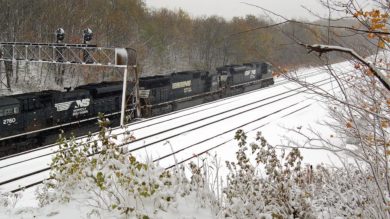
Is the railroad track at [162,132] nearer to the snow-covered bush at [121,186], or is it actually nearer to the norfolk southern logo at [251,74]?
the snow-covered bush at [121,186]

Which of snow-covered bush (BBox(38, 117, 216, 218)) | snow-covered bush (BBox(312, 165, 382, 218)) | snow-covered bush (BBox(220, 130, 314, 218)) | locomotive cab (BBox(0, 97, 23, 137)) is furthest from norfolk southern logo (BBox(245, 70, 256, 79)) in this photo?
snow-covered bush (BBox(220, 130, 314, 218))

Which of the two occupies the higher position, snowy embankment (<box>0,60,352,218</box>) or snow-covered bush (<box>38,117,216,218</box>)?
snow-covered bush (<box>38,117,216,218</box>)

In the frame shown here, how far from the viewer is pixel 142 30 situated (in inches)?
1961

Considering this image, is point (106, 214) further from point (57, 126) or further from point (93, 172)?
point (57, 126)

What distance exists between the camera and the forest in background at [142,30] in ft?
112

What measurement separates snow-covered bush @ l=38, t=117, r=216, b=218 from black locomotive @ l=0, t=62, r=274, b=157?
36.1 feet

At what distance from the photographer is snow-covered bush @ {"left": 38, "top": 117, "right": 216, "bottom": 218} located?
388 cm

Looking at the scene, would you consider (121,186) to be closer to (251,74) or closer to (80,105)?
(80,105)

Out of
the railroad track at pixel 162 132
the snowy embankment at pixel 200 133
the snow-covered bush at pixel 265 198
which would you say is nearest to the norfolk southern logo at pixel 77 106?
the snowy embankment at pixel 200 133

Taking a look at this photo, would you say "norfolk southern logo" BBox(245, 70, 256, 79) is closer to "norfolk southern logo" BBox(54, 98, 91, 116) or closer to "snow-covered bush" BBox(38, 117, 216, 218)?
"norfolk southern logo" BBox(54, 98, 91, 116)

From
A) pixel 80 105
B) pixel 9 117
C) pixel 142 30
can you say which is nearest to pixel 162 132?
pixel 80 105

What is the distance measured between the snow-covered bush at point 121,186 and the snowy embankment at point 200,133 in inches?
6.5

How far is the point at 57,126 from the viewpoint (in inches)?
647

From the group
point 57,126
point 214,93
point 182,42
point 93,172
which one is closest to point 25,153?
point 57,126
